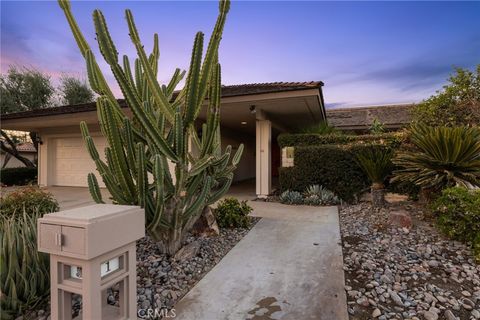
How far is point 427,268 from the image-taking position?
10.5ft

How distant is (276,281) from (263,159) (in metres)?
5.71

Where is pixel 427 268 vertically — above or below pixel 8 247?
below

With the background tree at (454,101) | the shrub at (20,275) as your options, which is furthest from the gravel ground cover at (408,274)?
the background tree at (454,101)

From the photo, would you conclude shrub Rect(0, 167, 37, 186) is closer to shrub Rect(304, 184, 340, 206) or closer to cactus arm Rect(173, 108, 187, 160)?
shrub Rect(304, 184, 340, 206)

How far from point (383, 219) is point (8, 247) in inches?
222

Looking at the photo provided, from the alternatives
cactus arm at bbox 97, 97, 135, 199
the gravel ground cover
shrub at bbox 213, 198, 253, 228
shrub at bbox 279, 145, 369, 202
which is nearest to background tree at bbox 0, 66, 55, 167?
shrub at bbox 213, 198, 253, 228

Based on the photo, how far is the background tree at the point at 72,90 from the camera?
57.7 ft

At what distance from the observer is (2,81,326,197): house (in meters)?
7.18

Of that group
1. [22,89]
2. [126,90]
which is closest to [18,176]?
[22,89]

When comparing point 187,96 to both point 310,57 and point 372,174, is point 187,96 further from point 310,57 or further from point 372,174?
point 310,57

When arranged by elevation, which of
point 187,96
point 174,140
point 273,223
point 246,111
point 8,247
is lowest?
point 273,223

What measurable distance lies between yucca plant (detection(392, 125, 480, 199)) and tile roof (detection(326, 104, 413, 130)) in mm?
10441

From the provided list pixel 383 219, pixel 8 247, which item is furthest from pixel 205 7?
pixel 383 219

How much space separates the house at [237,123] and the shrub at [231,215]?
3.25 metres
